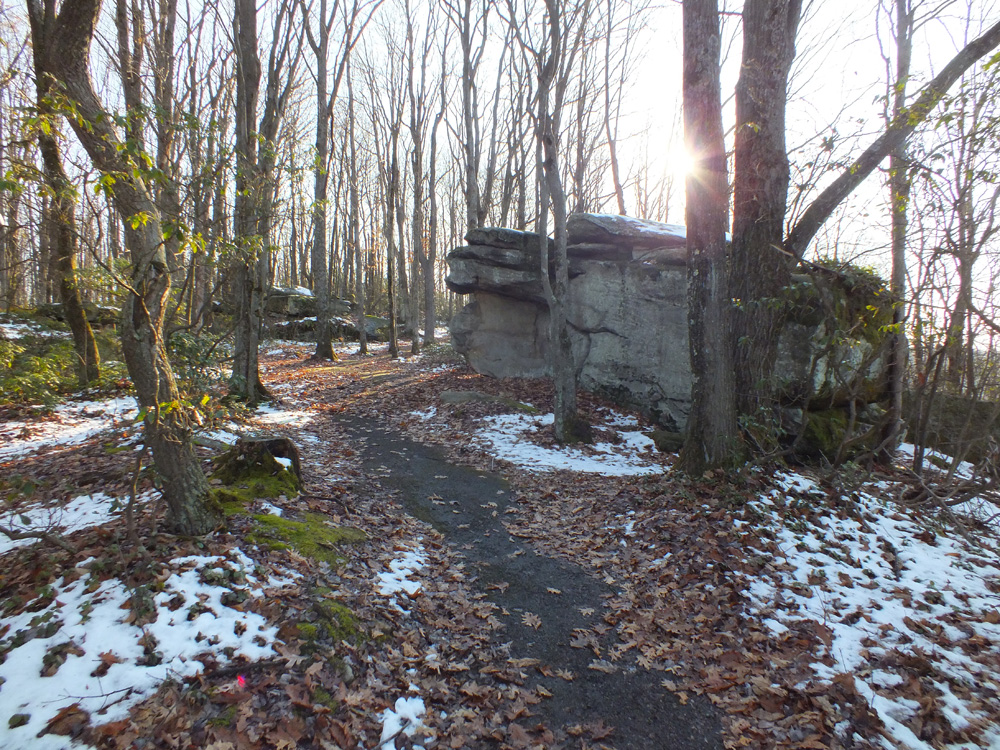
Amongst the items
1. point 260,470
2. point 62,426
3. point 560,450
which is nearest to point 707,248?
point 560,450

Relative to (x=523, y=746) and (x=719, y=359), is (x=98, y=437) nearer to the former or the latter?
(x=523, y=746)

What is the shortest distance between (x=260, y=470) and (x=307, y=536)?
4.68ft

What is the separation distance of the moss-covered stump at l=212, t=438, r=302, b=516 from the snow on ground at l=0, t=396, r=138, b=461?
5.54 ft

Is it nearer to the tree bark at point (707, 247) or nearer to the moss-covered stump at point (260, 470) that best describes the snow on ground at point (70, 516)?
the moss-covered stump at point (260, 470)

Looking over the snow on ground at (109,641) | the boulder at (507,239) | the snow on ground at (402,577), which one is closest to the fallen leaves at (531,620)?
the snow on ground at (402,577)

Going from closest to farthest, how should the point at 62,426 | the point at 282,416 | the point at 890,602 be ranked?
1. the point at 890,602
2. the point at 62,426
3. the point at 282,416

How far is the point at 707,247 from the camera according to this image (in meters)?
6.21

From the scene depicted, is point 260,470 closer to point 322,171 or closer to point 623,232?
point 322,171

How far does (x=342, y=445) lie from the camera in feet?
28.8

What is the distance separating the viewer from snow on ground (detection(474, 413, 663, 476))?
8.27m

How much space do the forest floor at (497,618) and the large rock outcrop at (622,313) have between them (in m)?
3.46

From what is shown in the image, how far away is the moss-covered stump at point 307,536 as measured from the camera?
14.1 feet

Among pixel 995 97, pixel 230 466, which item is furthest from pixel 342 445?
pixel 995 97

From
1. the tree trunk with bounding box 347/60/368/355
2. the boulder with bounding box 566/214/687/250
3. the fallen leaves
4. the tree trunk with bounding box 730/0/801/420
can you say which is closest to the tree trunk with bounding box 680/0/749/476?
the tree trunk with bounding box 730/0/801/420
